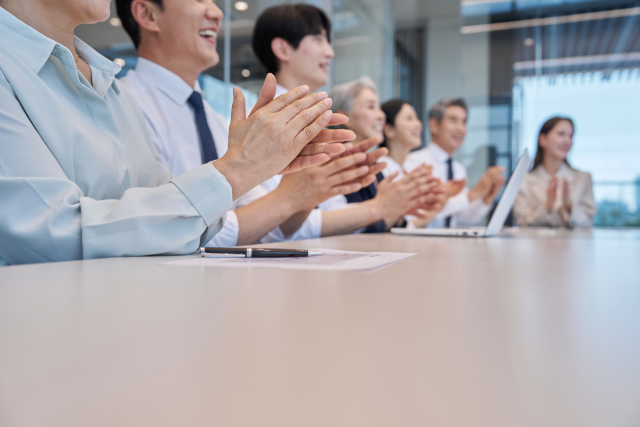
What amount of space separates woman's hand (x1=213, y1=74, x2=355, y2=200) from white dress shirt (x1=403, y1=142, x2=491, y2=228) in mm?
1882

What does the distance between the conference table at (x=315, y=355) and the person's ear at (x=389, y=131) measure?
248 cm

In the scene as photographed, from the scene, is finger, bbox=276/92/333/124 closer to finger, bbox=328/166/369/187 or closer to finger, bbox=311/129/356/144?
finger, bbox=311/129/356/144

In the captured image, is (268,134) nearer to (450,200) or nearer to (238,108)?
(238,108)

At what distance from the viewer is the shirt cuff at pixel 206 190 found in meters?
0.63

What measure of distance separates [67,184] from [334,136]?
0.43 meters

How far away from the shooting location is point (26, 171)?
0.58 metres

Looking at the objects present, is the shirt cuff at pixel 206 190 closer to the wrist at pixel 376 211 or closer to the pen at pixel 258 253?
the pen at pixel 258 253

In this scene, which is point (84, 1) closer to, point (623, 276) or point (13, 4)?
point (13, 4)

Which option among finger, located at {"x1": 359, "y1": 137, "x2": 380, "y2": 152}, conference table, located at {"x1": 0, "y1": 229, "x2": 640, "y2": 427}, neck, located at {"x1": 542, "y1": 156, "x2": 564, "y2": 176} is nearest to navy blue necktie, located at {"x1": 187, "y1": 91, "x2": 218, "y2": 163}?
finger, located at {"x1": 359, "y1": 137, "x2": 380, "y2": 152}

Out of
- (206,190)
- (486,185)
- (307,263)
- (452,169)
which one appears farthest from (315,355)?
(452,169)

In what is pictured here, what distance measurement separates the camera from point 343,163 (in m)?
1.08

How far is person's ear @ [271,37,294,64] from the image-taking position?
1.72 meters

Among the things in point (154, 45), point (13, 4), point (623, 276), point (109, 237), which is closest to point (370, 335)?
point (623, 276)

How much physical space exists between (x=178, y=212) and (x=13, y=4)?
466mm
